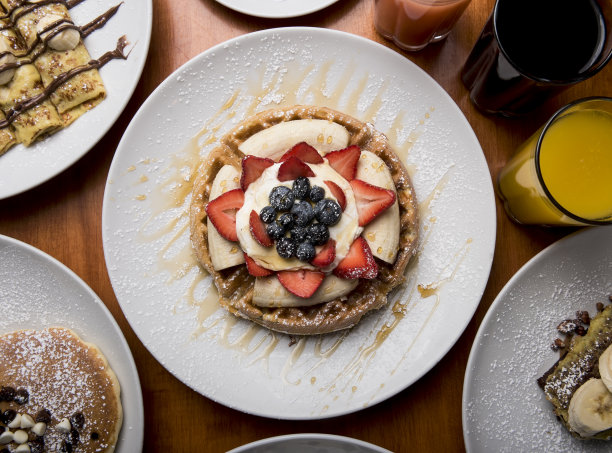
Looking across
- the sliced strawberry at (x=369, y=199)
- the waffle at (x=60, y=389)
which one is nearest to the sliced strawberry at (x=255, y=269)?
the sliced strawberry at (x=369, y=199)

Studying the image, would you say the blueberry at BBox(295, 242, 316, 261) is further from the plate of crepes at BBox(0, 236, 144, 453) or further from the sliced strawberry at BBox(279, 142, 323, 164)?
the plate of crepes at BBox(0, 236, 144, 453)

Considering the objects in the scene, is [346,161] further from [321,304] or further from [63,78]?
[63,78]

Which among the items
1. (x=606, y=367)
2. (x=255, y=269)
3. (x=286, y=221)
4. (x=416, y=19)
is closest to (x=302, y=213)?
(x=286, y=221)

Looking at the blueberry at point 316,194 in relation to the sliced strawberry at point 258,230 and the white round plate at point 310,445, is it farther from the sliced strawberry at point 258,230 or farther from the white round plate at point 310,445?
the white round plate at point 310,445

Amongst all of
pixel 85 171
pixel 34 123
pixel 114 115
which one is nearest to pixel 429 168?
pixel 114 115

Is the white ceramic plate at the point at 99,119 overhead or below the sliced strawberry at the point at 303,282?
overhead

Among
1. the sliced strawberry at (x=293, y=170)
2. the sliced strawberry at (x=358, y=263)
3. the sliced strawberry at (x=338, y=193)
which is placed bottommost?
the sliced strawberry at (x=358, y=263)
